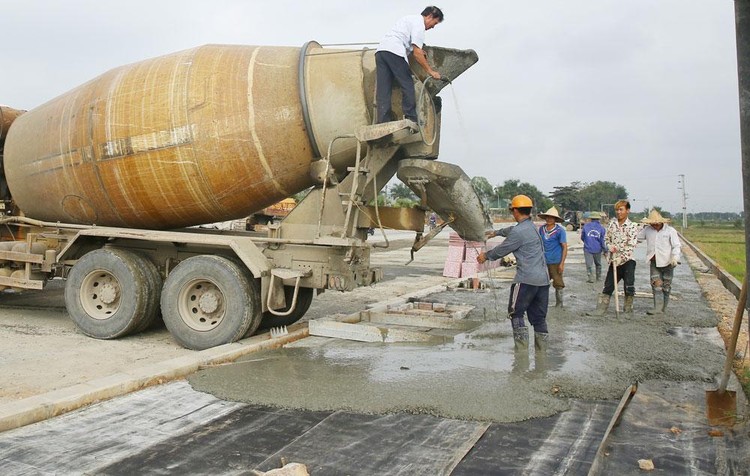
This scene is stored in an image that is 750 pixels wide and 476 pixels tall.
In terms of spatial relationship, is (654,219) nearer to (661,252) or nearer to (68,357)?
(661,252)

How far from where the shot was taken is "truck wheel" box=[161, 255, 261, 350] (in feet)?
23.6

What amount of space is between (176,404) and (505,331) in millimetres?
4387

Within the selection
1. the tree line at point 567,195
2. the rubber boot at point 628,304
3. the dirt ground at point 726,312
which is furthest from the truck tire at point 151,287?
the tree line at point 567,195

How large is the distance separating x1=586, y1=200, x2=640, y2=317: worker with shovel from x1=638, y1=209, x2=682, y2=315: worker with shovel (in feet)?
1.17

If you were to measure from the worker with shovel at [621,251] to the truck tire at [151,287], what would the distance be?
20.0 ft

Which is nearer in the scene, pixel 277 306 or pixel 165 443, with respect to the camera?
pixel 165 443

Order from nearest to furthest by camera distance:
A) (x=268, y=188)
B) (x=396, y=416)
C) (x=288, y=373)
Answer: (x=396, y=416), (x=288, y=373), (x=268, y=188)

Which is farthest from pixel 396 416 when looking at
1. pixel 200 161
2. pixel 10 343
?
pixel 10 343

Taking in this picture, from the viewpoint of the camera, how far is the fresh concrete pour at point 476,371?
16.4ft

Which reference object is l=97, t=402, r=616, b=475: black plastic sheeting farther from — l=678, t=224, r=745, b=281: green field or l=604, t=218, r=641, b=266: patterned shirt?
l=678, t=224, r=745, b=281: green field

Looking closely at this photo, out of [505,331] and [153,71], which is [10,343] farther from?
[505,331]

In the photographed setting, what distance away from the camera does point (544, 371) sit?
5.98 m

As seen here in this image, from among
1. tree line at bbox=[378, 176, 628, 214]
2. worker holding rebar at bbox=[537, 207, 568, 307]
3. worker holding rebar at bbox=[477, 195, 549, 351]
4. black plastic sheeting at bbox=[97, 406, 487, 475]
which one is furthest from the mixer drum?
tree line at bbox=[378, 176, 628, 214]

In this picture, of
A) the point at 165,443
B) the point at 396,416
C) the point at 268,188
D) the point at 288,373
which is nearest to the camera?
the point at 165,443
